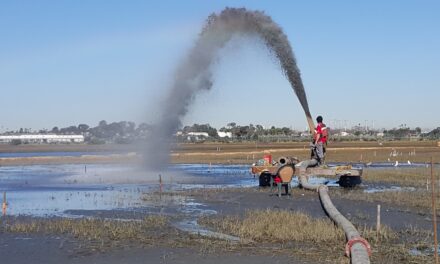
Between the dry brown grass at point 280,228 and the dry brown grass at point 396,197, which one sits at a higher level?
the dry brown grass at point 280,228

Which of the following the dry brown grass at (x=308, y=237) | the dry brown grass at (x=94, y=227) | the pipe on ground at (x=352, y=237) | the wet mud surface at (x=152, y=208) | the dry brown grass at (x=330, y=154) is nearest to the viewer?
the pipe on ground at (x=352, y=237)

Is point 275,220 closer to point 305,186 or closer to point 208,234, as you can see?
point 208,234

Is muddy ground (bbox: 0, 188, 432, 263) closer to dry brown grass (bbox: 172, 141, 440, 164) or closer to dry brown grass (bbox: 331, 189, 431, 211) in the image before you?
dry brown grass (bbox: 331, 189, 431, 211)

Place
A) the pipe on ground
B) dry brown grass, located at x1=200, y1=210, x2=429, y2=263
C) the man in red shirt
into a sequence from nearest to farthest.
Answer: the pipe on ground, dry brown grass, located at x1=200, y1=210, x2=429, y2=263, the man in red shirt

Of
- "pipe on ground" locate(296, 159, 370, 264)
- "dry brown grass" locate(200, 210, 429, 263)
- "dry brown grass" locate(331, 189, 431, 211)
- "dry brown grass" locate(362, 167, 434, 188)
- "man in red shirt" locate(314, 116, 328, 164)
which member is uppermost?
"man in red shirt" locate(314, 116, 328, 164)

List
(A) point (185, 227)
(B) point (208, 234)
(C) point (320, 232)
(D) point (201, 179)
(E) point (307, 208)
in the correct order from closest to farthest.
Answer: (C) point (320, 232)
(B) point (208, 234)
(A) point (185, 227)
(E) point (307, 208)
(D) point (201, 179)

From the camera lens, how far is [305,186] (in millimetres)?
28578

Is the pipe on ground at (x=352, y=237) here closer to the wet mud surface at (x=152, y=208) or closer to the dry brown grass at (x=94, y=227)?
the wet mud surface at (x=152, y=208)

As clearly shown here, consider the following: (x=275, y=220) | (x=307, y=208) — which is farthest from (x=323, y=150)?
(x=275, y=220)

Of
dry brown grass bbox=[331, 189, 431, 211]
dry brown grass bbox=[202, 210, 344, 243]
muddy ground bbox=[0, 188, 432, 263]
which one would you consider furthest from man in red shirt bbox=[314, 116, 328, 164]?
dry brown grass bbox=[202, 210, 344, 243]

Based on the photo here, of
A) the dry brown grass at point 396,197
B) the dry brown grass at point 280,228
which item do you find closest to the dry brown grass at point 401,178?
the dry brown grass at point 396,197

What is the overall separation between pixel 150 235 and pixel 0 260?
13.2ft

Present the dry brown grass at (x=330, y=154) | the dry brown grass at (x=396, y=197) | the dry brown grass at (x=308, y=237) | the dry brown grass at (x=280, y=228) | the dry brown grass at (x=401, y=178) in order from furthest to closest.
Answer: the dry brown grass at (x=330, y=154) < the dry brown grass at (x=401, y=178) < the dry brown grass at (x=396, y=197) < the dry brown grass at (x=280, y=228) < the dry brown grass at (x=308, y=237)

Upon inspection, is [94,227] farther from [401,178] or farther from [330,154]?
[330,154]
